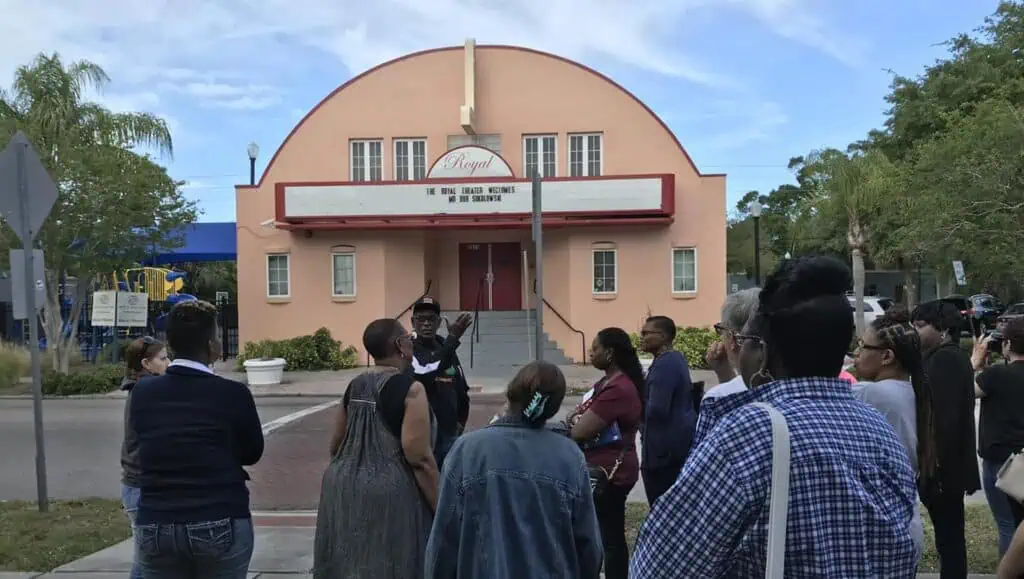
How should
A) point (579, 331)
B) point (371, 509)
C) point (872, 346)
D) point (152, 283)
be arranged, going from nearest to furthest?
point (371, 509), point (872, 346), point (579, 331), point (152, 283)

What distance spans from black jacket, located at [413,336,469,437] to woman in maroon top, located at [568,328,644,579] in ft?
3.19

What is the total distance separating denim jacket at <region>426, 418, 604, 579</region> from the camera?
292 centimetres

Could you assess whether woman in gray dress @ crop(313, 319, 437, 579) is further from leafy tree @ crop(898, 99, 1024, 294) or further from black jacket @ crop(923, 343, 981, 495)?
leafy tree @ crop(898, 99, 1024, 294)

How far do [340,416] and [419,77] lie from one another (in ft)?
62.0

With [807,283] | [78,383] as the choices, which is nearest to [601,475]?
[807,283]

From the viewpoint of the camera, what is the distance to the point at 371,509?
3703 mm

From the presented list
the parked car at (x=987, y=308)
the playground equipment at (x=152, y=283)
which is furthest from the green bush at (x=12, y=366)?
the parked car at (x=987, y=308)

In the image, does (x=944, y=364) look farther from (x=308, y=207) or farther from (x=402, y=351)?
Answer: (x=308, y=207)

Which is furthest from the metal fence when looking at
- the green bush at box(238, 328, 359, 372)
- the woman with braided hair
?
the woman with braided hair

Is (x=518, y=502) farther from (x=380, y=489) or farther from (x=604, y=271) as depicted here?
(x=604, y=271)

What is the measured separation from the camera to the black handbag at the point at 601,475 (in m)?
4.36

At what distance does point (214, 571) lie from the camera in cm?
331

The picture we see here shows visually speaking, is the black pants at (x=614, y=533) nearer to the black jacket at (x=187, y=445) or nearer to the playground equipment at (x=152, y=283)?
the black jacket at (x=187, y=445)

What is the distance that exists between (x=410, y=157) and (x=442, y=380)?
57.5 feet
